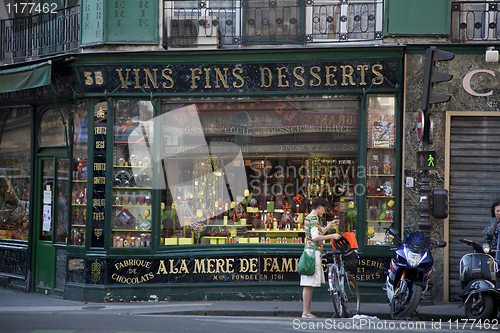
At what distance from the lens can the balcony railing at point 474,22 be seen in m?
9.50

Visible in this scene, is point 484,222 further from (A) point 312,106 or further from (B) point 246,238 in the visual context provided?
(B) point 246,238

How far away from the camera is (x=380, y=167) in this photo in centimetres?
960

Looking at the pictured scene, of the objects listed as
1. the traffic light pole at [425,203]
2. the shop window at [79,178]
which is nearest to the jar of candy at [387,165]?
the traffic light pole at [425,203]

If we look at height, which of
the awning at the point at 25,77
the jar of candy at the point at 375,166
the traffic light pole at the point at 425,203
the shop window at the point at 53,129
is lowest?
the traffic light pole at the point at 425,203

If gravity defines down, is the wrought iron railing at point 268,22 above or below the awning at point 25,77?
above

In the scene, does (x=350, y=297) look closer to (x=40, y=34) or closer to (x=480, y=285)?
(x=480, y=285)

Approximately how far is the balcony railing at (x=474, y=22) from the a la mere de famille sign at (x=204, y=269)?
180 inches

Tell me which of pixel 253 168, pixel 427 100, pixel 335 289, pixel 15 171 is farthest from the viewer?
pixel 15 171

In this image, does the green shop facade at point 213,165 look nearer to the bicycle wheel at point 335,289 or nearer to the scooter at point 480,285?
the bicycle wheel at point 335,289

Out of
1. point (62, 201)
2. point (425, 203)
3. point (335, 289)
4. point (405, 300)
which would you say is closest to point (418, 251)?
point (405, 300)

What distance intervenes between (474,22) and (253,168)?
5.01 meters

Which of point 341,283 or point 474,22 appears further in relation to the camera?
point 474,22

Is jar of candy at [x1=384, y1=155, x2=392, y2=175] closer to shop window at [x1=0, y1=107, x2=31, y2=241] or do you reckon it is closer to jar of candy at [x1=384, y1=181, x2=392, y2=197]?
jar of candy at [x1=384, y1=181, x2=392, y2=197]

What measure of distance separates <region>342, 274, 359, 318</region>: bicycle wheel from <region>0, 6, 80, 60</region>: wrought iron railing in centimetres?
681
